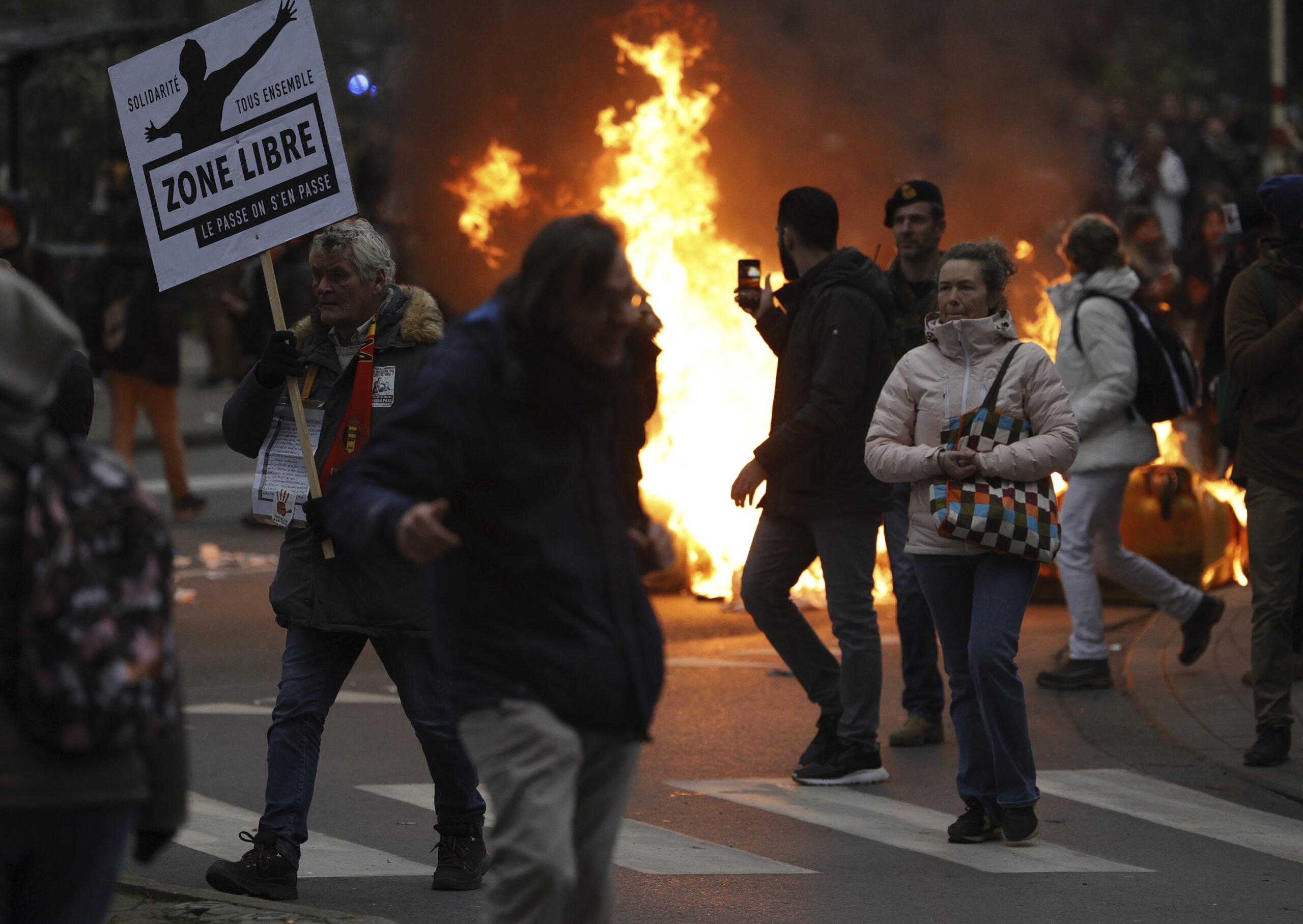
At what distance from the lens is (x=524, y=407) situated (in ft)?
11.3

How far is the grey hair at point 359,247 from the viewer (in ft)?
17.4

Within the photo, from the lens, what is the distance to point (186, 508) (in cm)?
1345

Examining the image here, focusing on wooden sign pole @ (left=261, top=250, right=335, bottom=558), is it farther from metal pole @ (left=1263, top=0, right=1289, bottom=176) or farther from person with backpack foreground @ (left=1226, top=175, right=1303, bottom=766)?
metal pole @ (left=1263, top=0, right=1289, bottom=176)

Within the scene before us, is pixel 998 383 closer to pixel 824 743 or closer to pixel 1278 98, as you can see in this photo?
pixel 824 743

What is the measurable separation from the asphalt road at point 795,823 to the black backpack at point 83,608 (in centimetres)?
231

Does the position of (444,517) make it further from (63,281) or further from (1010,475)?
(63,281)

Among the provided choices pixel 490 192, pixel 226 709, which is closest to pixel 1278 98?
pixel 490 192

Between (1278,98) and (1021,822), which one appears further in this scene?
(1278,98)

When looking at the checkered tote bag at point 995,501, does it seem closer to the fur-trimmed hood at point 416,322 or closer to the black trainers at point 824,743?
the black trainers at point 824,743

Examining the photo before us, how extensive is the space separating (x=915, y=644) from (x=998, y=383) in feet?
6.05

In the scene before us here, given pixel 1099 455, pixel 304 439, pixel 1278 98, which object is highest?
pixel 1278 98

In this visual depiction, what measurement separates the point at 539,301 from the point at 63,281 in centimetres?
1914

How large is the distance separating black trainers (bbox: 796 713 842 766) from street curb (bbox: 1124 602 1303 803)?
55.7 inches

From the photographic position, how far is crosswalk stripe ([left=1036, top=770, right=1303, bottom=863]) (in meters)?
5.79
